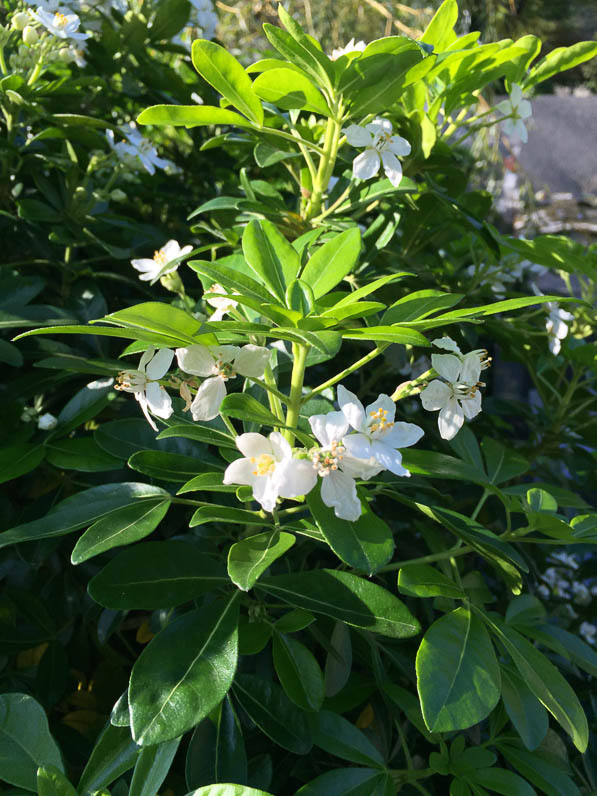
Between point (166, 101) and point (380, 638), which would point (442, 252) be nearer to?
point (166, 101)

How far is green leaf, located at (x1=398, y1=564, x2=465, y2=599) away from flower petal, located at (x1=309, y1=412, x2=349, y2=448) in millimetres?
189

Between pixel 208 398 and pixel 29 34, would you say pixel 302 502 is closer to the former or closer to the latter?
pixel 208 398

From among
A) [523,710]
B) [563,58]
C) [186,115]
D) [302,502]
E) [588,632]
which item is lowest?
[588,632]

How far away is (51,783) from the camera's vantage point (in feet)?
2.11

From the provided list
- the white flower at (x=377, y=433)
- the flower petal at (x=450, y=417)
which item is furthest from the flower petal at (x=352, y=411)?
the flower petal at (x=450, y=417)

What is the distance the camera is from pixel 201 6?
57.0 inches

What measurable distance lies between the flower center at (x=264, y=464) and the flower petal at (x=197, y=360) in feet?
0.30

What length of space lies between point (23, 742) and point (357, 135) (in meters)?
0.78

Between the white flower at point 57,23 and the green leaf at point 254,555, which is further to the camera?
the white flower at point 57,23

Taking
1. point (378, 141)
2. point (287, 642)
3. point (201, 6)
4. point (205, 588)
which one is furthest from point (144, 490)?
point (201, 6)

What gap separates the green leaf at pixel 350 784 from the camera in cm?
81

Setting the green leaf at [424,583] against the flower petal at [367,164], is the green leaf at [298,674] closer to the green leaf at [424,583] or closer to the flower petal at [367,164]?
the green leaf at [424,583]

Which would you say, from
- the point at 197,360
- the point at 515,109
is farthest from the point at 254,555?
the point at 515,109

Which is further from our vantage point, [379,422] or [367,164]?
[367,164]
